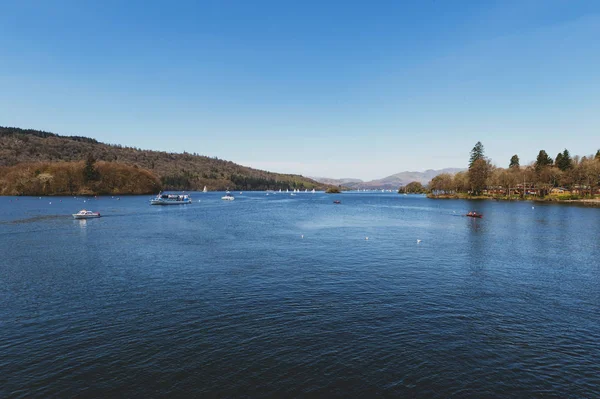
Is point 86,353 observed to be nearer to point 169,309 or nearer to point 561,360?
point 169,309

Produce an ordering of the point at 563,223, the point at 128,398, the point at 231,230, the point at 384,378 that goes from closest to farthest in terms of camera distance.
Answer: the point at 128,398
the point at 384,378
the point at 231,230
the point at 563,223

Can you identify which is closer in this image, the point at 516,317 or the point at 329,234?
the point at 516,317

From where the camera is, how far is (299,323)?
2794 cm

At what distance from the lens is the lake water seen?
1992 centimetres

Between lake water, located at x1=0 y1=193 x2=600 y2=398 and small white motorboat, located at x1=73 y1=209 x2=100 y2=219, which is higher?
small white motorboat, located at x1=73 y1=209 x2=100 y2=219

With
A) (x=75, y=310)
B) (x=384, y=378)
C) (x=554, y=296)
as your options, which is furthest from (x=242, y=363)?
(x=554, y=296)

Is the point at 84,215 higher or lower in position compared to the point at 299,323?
higher

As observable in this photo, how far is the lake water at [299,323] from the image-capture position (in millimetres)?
19922

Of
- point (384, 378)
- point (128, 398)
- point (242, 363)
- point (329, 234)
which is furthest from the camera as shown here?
point (329, 234)

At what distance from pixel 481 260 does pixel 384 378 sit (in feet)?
131

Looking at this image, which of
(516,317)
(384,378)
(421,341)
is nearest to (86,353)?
(384,378)

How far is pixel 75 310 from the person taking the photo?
101 feet

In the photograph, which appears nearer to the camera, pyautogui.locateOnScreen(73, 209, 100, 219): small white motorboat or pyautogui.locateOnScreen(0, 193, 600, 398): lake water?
pyautogui.locateOnScreen(0, 193, 600, 398): lake water

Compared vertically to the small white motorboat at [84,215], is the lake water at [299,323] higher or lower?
lower
